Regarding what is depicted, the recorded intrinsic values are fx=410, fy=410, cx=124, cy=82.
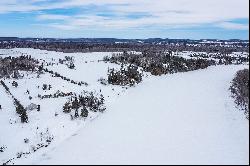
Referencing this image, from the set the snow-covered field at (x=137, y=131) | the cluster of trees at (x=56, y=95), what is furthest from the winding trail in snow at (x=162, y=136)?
the cluster of trees at (x=56, y=95)

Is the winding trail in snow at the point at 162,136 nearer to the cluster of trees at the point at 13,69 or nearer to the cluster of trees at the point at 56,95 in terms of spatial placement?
the cluster of trees at the point at 56,95

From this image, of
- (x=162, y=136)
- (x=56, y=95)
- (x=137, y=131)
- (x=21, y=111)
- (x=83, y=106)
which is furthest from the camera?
(x=56, y=95)

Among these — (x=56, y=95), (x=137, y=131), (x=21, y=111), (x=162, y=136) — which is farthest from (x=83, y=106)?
(x=162, y=136)

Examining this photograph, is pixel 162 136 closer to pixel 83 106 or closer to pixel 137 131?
pixel 137 131

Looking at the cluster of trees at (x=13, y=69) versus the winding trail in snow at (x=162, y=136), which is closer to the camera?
the winding trail in snow at (x=162, y=136)

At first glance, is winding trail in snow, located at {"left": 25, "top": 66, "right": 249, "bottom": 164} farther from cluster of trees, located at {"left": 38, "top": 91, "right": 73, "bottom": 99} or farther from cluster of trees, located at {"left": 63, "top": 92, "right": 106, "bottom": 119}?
cluster of trees, located at {"left": 38, "top": 91, "right": 73, "bottom": 99}
